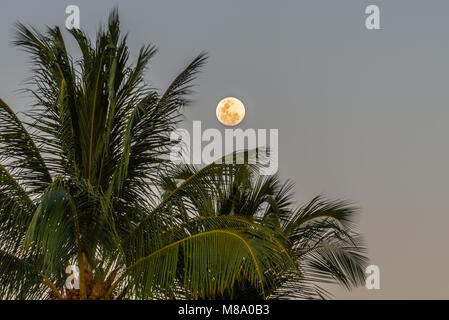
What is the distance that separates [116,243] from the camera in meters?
8.12

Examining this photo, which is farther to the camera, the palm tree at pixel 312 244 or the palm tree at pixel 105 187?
the palm tree at pixel 312 244

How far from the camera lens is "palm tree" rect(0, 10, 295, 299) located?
314 inches

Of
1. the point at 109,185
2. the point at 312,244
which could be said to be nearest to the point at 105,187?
the point at 109,185

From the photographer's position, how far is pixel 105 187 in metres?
9.20

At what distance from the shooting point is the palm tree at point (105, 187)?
7977 millimetres

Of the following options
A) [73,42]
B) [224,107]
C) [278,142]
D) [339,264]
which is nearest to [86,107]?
[73,42]

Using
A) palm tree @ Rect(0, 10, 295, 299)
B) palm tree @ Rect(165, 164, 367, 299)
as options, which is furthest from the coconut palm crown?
palm tree @ Rect(165, 164, 367, 299)

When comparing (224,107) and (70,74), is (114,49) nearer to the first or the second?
(70,74)

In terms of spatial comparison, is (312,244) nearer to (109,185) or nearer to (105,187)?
(105,187)

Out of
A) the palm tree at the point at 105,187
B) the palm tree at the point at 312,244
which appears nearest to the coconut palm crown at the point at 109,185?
the palm tree at the point at 105,187

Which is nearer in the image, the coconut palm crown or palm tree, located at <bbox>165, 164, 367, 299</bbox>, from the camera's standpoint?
the coconut palm crown

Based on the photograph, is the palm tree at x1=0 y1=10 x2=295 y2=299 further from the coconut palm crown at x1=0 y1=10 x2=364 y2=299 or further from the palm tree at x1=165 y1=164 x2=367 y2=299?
the palm tree at x1=165 y1=164 x2=367 y2=299

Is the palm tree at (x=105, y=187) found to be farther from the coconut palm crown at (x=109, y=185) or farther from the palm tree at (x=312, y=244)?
the palm tree at (x=312, y=244)

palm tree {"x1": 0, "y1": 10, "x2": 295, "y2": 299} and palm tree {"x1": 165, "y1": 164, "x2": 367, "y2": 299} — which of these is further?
palm tree {"x1": 165, "y1": 164, "x2": 367, "y2": 299}
